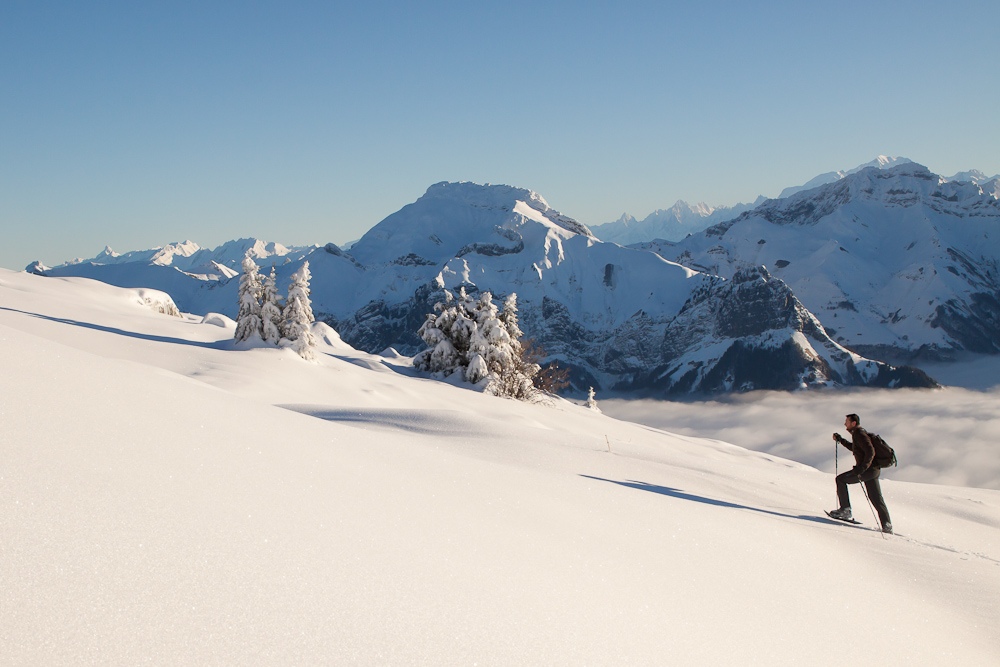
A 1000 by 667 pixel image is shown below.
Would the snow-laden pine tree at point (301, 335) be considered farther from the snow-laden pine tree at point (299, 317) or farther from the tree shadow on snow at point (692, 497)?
the tree shadow on snow at point (692, 497)

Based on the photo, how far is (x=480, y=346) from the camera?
31.5 meters

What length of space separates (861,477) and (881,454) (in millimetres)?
448

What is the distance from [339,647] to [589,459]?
20.0 ft

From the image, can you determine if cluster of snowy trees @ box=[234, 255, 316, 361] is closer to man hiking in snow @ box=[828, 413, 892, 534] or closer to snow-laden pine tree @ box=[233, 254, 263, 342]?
snow-laden pine tree @ box=[233, 254, 263, 342]

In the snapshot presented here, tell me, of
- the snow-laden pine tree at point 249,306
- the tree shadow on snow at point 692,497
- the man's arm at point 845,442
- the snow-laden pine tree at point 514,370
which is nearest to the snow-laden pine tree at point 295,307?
the snow-laden pine tree at point 249,306

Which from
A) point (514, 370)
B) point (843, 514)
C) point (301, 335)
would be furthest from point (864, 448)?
point (514, 370)

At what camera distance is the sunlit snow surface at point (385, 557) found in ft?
7.55

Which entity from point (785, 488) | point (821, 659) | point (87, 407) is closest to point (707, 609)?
point (821, 659)

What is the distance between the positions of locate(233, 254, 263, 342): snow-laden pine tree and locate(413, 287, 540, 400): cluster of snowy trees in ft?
30.6

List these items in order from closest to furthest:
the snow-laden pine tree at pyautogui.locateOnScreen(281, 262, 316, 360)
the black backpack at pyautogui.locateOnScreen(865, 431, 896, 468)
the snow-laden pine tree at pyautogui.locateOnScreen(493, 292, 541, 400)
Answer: the black backpack at pyautogui.locateOnScreen(865, 431, 896, 468)
the snow-laden pine tree at pyautogui.locateOnScreen(281, 262, 316, 360)
the snow-laden pine tree at pyautogui.locateOnScreen(493, 292, 541, 400)

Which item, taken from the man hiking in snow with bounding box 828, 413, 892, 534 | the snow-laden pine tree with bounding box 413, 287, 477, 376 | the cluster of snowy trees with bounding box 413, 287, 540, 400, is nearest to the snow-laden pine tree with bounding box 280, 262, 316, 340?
the cluster of snowy trees with bounding box 413, 287, 540, 400

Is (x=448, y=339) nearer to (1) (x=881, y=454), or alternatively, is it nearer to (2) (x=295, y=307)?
(2) (x=295, y=307)

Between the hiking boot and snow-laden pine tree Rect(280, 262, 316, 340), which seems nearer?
the hiking boot

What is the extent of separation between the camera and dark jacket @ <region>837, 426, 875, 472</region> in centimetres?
796
